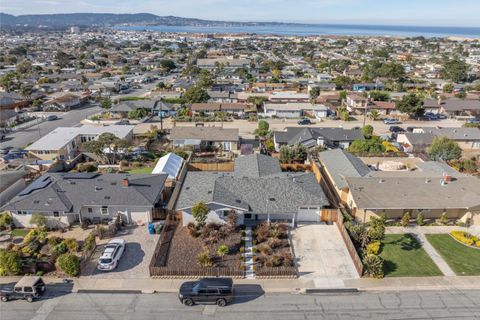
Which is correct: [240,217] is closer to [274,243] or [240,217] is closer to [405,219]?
[274,243]

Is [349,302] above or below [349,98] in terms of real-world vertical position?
below

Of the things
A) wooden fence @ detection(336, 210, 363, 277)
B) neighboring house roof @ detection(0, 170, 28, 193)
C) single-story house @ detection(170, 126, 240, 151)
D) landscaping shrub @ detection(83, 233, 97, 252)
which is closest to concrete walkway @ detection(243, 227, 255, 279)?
wooden fence @ detection(336, 210, 363, 277)

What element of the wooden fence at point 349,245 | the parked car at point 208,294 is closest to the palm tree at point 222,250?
the parked car at point 208,294

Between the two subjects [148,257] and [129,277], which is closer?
[129,277]

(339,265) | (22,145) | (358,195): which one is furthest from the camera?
(22,145)

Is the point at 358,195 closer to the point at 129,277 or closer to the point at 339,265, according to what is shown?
the point at 339,265

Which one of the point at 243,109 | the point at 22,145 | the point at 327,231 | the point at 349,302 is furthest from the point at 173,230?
the point at 243,109

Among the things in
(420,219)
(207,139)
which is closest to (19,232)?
(207,139)

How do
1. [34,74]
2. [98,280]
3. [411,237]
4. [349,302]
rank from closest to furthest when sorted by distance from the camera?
[349,302] → [98,280] → [411,237] → [34,74]
